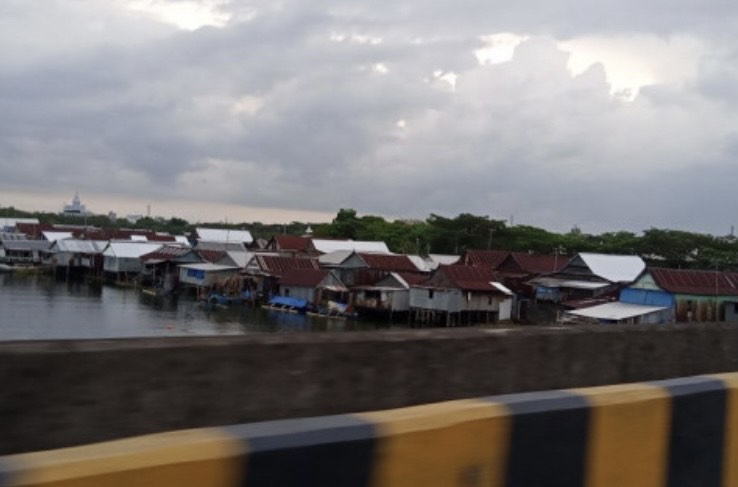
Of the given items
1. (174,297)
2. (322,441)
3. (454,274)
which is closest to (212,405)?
(322,441)

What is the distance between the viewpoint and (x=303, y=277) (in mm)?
51406

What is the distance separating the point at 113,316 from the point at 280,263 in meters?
17.6

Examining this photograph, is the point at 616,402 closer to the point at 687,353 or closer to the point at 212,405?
the point at 212,405

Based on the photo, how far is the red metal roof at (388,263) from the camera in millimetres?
52594

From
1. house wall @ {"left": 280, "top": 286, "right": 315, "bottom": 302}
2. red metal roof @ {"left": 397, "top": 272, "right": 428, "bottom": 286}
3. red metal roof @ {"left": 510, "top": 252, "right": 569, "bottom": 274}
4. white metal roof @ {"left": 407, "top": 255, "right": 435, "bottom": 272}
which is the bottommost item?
house wall @ {"left": 280, "top": 286, "right": 315, "bottom": 302}

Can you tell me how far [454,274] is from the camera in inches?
1801

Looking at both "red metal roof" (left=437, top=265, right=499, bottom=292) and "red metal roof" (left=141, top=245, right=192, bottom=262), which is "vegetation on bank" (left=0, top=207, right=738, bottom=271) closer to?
"red metal roof" (left=437, top=265, right=499, bottom=292)

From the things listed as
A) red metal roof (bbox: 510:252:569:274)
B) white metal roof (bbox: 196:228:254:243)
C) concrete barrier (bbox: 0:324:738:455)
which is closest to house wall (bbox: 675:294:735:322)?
red metal roof (bbox: 510:252:569:274)

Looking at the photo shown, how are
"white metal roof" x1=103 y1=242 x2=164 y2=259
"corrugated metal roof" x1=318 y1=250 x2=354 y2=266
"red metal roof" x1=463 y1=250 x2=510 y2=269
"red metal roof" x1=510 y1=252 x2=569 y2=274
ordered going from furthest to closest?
"white metal roof" x1=103 y1=242 x2=164 y2=259, "red metal roof" x1=463 y1=250 x2=510 y2=269, "red metal roof" x1=510 y1=252 x2=569 y2=274, "corrugated metal roof" x1=318 y1=250 x2=354 y2=266

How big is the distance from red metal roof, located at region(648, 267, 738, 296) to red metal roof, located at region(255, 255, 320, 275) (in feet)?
73.8

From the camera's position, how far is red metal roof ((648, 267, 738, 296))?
125 feet

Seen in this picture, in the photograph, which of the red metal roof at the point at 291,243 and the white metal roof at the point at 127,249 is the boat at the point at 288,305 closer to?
the white metal roof at the point at 127,249

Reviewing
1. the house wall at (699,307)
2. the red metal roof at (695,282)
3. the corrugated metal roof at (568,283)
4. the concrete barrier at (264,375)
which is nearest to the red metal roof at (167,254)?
the corrugated metal roof at (568,283)

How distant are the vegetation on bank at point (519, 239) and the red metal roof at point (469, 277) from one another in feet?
42.4
